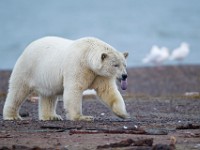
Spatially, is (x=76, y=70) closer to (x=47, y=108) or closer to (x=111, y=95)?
(x=111, y=95)

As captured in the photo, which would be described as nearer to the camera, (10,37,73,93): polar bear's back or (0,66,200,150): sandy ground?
(0,66,200,150): sandy ground

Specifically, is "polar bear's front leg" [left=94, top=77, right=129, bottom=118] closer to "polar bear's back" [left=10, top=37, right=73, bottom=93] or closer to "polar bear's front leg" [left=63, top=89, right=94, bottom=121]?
"polar bear's front leg" [left=63, top=89, right=94, bottom=121]

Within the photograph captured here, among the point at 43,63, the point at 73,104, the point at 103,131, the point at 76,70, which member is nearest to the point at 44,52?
the point at 43,63

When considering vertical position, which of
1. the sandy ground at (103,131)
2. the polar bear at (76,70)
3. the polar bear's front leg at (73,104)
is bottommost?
the sandy ground at (103,131)

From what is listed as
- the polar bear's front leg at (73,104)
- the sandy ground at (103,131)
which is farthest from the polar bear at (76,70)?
the sandy ground at (103,131)

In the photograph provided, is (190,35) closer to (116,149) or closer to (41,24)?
(41,24)

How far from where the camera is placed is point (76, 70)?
12117 millimetres

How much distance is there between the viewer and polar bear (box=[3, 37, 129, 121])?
477 inches

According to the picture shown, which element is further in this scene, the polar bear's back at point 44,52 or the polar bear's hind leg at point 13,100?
the polar bear's hind leg at point 13,100

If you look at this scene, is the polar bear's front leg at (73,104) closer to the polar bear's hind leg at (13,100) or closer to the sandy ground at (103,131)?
the sandy ground at (103,131)

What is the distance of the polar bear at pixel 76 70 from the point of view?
39.7 ft

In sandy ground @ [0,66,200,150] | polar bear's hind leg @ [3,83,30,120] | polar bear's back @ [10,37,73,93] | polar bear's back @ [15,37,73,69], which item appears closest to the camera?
sandy ground @ [0,66,200,150]

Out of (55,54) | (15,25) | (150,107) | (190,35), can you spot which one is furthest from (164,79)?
(15,25)

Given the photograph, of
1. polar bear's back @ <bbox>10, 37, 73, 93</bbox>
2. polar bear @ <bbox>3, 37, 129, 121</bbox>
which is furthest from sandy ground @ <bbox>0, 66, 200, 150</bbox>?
polar bear's back @ <bbox>10, 37, 73, 93</bbox>
